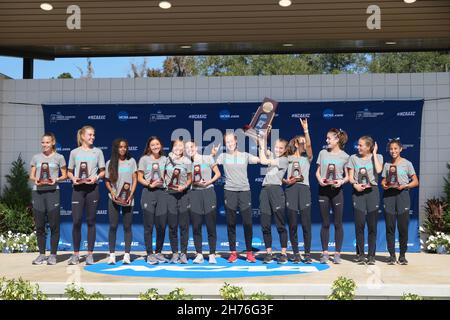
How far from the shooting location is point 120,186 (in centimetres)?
617

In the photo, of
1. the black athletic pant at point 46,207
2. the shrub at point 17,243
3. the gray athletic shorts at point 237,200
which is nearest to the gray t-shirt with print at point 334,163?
the gray athletic shorts at point 237,200

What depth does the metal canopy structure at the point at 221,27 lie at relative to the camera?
6773mm

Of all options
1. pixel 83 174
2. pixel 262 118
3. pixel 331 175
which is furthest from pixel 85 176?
pixel 262 118

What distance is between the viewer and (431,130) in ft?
26.4

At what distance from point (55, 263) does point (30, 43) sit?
3.56m

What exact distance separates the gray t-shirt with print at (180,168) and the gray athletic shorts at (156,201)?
16 cm

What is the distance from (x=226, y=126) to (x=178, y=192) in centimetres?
215

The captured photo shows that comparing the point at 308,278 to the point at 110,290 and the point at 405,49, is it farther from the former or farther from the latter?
the point at 405,49

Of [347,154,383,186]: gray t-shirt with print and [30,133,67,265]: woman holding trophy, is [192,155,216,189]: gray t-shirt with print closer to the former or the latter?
[30,133,67,265]: woman holding trophy

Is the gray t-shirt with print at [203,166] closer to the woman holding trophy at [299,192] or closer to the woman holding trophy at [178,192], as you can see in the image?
the woman holding trophy at [178,192]

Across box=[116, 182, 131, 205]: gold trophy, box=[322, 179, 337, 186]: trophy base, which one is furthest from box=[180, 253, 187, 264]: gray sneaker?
box=[322, 179, 337, 186]: trophy base

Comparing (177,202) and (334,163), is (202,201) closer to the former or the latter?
(177,202)

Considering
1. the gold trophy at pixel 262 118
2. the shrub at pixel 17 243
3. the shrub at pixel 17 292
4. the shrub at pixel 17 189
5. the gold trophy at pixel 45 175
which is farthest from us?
the shrub at pixel 17 189
